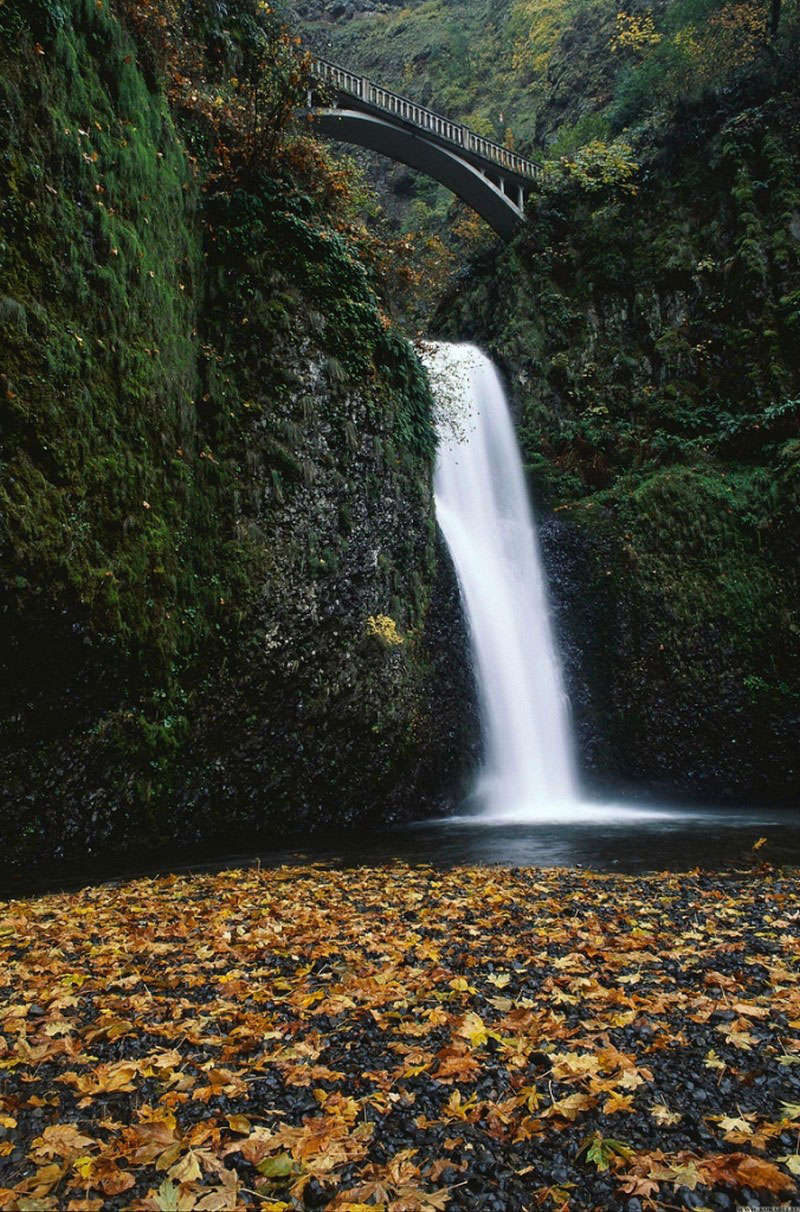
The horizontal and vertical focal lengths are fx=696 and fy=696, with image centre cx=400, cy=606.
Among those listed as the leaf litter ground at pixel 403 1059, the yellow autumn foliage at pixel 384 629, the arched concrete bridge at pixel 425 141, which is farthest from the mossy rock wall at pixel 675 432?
the leaf litter ground at pixel 403 1059

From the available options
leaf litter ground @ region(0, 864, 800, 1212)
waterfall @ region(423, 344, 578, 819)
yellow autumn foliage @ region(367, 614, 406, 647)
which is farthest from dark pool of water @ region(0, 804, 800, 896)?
yellow autumn foliage @ region(367, 614, 406, 647)

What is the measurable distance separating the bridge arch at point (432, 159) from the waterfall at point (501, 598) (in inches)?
293

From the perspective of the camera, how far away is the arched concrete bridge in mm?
19141

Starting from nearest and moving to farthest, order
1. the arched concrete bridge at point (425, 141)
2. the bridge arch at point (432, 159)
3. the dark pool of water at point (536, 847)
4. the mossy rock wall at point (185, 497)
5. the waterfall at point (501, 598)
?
the mossy rock wall at point (185, 497) < the dark pool of water at point (536, 847) < the waterfall at point (501, 598) < the arched concrete bridge at point (425, 141) < the bridge arch at point (432, 159)

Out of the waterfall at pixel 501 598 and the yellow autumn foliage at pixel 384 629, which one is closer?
the yellow autumn foliage at pixel 384 629

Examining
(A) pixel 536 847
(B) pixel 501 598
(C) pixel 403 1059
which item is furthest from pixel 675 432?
(C) pixel 403 1059

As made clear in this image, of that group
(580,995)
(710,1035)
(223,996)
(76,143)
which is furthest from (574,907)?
(76,143)

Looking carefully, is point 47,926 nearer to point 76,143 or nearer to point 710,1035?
point 710,1035

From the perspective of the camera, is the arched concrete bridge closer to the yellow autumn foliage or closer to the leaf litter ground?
the yellow autumn foliage

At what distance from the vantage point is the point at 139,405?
8844 mm

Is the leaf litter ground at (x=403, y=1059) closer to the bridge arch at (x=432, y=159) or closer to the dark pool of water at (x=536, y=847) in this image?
the dark pool of water at (x=536, y=847)

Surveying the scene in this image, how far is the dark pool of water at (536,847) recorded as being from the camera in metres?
7.73

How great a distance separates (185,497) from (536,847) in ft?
21.9

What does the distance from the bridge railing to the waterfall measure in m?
8.02
